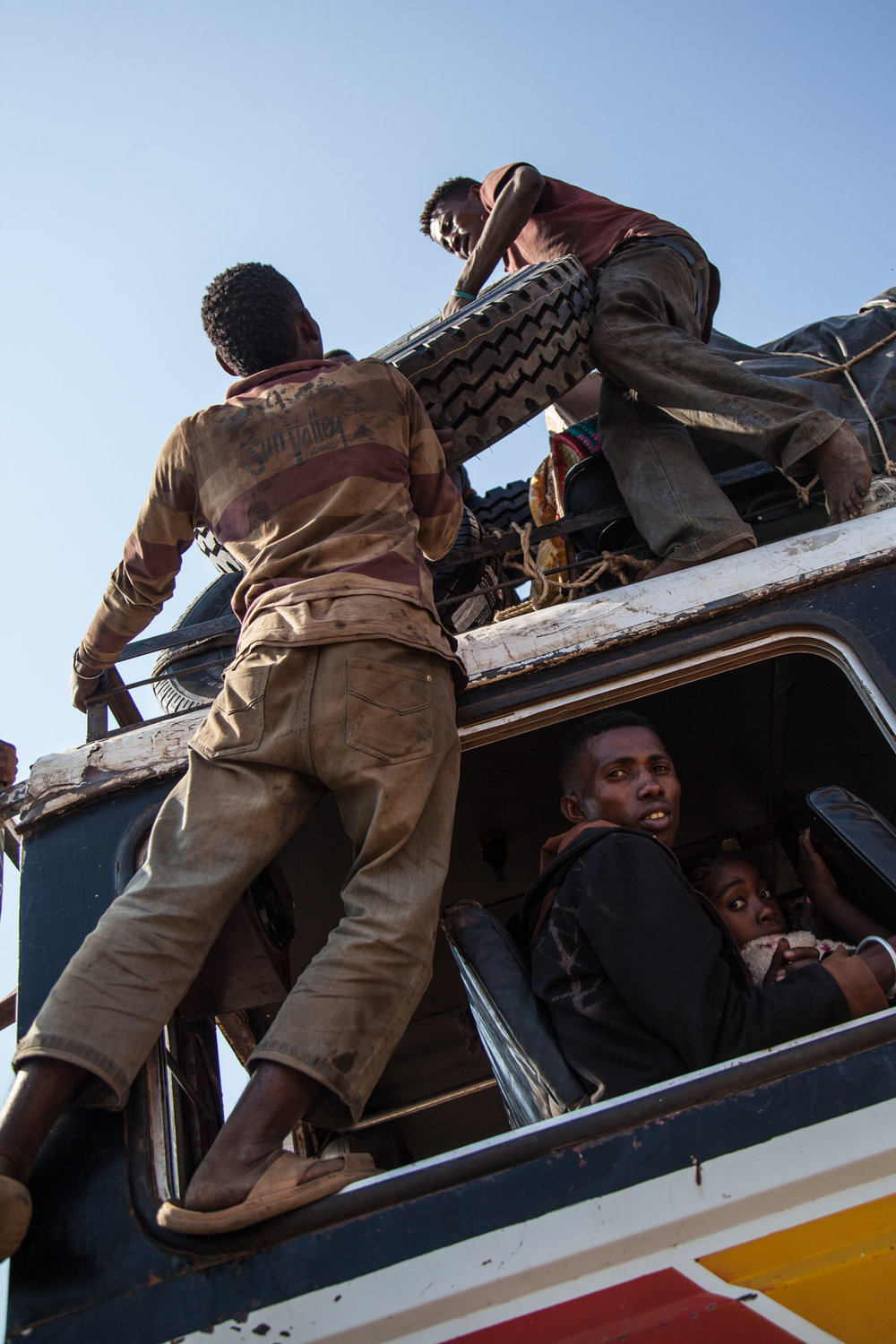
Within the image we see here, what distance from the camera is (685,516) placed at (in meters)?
2.47

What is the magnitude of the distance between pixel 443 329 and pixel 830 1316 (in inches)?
89.0

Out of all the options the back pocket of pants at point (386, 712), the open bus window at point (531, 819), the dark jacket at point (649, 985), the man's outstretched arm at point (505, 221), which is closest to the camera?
the dark jacket at point (649, 985)

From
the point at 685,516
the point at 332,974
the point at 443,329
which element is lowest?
the point at 332,974

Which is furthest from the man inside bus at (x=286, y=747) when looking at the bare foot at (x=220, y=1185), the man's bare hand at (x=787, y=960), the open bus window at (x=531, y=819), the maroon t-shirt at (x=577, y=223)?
the maroon t-shirt at (x=577, y=223)

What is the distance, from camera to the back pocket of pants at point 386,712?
5.72 ft

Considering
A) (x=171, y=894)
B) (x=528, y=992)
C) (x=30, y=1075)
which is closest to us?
(x=30, y=1075)

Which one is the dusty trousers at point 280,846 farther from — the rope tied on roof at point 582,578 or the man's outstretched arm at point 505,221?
the man's outstretched arm at point 505,221

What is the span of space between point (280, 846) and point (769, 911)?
129 cm

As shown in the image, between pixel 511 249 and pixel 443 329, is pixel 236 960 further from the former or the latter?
pixel 511 249

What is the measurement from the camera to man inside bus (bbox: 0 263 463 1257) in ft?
4.76

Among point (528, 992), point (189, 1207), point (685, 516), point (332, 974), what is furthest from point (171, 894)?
point (685, 516)

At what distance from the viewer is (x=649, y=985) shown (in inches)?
63.3

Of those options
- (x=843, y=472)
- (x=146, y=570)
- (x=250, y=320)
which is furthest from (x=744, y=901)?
(x=250, y=320)

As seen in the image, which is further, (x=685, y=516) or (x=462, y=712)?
(x=685, y=516)
